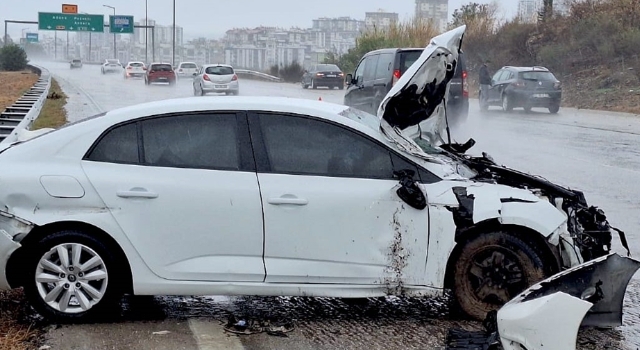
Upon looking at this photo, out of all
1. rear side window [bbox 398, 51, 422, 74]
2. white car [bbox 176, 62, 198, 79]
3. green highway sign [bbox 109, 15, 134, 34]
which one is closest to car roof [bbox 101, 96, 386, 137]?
rear side window [bbox 398, 51, 422, 74]

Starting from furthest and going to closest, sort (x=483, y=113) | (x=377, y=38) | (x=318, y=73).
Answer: (x=377, y=38) → (x=318, y=73) → (x=483, y=113)

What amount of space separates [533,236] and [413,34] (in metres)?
45.3

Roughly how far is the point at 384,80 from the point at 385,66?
1.22 feet

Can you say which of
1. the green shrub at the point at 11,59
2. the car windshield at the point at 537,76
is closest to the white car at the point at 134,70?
the green shrub at the point at 11,59

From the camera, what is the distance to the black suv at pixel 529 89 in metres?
28.9

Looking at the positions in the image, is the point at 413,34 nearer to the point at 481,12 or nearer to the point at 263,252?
the point at 481,12

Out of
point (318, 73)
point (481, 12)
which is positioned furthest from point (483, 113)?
point (481, 12)

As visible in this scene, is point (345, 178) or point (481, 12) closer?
point (345, 178)

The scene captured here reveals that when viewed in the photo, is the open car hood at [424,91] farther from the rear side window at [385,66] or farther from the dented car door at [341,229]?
the rear side window at [385,66]

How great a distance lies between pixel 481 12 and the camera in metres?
56.0

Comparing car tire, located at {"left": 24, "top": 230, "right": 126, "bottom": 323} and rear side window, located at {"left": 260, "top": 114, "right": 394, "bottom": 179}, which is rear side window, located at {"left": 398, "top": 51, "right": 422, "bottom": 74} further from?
car tire, located at {"left": 24, "top": 230, "right": 126, "bottom": 323}

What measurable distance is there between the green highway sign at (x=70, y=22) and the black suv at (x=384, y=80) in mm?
68356

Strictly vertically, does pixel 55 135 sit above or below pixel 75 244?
above

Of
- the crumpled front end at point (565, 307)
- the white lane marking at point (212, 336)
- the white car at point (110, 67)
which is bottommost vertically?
the white car at point (110, 67)
